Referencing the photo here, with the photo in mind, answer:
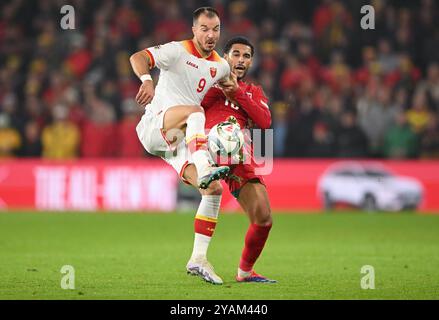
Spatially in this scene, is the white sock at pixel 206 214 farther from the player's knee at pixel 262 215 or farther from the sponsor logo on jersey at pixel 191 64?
the sponsor logo on jersey at pixel 191 64

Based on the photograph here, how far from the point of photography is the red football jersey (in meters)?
8.92

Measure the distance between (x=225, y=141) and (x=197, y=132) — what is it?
1.08ft

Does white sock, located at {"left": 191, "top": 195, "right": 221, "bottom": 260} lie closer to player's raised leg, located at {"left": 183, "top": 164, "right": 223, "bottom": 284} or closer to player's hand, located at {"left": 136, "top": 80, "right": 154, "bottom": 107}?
player's raised leg, located at {"left": 183, "top": 164, "right": 223, "bottom": 284}

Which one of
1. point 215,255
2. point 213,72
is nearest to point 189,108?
point 213,72

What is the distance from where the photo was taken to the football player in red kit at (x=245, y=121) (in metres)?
8.87

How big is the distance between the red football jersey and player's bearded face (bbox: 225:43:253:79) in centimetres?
12

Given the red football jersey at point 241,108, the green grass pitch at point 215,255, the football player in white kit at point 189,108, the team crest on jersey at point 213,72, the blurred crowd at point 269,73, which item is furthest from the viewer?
the blurred crowd at point 269,73

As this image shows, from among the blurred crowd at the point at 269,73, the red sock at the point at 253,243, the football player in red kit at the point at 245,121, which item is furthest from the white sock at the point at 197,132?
the blurred crowd at the point at 269,73

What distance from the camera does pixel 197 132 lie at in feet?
28.0

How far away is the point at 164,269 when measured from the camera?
9.94m

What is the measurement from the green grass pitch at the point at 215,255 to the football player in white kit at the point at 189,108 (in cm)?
59

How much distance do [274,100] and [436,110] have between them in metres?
3.41

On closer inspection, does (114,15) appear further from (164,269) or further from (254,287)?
(254,287)

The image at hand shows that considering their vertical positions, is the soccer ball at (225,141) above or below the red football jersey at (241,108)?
below
